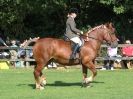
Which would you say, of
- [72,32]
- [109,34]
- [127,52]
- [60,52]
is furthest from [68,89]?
[127,52]

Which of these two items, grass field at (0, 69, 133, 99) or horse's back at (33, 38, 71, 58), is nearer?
grass field at (0, 69, 133, 99)

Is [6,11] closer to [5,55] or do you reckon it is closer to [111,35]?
[5,55]

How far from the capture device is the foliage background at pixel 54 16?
35.3 meters

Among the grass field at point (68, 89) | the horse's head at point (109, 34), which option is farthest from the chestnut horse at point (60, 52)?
the grass field at point (68, 89)

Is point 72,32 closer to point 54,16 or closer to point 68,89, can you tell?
point 68,89

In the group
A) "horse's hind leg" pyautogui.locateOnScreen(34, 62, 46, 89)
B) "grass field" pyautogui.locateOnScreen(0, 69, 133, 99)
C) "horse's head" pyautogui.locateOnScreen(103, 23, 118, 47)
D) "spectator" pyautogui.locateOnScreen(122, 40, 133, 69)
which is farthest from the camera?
"spectator" pyautogui.locateOnScreen(122, 40, 133, 69)

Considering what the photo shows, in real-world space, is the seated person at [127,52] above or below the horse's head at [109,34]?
below

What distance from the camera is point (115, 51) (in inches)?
1149

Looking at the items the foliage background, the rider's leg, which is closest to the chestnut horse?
the rider's leg

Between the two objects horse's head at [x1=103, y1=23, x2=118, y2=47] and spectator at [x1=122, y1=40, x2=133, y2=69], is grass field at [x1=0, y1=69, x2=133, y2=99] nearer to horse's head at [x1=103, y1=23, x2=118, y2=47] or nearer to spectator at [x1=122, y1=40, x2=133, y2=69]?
horse's head at [x1=103, y1=23, x2=118, y2=47]

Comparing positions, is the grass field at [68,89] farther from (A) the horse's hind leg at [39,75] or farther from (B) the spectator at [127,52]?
(B) the spectator at [127,52]

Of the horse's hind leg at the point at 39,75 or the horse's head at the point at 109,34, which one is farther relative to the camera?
the horse's head at the point at 109,34

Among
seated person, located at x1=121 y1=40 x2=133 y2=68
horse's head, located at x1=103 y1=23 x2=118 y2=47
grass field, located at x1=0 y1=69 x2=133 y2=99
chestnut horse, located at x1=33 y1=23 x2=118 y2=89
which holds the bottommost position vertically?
grass field, located at x1=0 y1=69 x2=133 y2=99

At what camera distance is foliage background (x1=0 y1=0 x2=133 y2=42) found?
35281 mm
